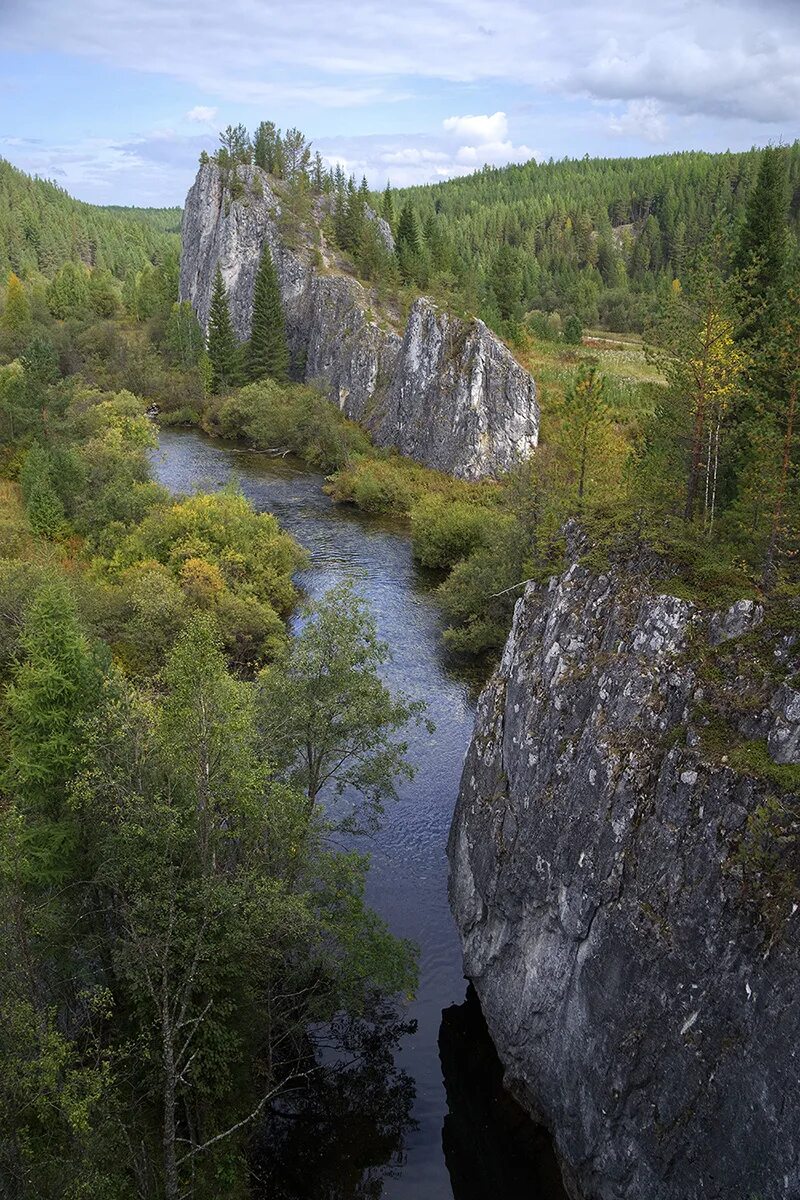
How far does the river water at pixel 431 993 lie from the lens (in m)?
22.0

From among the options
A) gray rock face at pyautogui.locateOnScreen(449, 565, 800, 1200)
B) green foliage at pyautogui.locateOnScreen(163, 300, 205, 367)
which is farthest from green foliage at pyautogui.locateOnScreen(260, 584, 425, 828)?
green foliage at pyautogui.locateOnScreen(163, 300, 205, 367)

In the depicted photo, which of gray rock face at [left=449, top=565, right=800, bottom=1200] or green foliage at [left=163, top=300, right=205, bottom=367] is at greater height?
green foliage at [left=163, top=300, right=205, bottom=367]

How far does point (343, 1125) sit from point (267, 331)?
87.8 metres

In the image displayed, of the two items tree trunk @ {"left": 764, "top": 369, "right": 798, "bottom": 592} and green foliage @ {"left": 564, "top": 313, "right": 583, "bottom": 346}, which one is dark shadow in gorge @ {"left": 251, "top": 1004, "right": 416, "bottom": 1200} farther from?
green foliage @ {"left": 564, "top": 313, "right": 583, "bottom": 346}

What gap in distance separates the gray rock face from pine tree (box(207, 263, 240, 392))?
80.6m

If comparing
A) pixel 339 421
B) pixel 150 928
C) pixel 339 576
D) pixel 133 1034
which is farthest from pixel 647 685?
pixel 339 421

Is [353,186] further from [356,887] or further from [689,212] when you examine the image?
[356,887]

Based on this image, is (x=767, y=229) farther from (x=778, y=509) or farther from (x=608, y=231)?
(x=608, y=231)

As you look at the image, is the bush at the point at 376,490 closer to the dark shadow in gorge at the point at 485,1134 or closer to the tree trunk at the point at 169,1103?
the dark shadow in gorge at the point at 485,1134

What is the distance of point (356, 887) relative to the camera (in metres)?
24.4

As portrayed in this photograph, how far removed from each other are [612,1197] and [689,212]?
6587 inches

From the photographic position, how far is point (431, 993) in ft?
89.2

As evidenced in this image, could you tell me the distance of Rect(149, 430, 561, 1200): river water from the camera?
22.0 metres

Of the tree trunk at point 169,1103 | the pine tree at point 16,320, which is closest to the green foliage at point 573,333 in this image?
the pine tree at point 16,320
